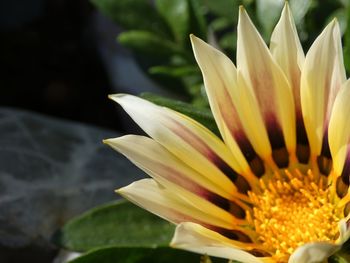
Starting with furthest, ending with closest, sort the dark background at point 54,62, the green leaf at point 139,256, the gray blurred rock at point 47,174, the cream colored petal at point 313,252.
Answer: the dark background at point 54,62
the gray blurred rock at point 47,174
the green leaf at point 139,256
the cream colored petal at point 313,252

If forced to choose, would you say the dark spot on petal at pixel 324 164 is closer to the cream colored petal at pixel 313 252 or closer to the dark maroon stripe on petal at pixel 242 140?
the dark maroon stripe on petal at pixel 242 140

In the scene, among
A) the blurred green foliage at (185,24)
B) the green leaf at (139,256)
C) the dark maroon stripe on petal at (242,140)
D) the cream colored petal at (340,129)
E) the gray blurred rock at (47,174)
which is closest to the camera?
the cream colored petal at (340,129)

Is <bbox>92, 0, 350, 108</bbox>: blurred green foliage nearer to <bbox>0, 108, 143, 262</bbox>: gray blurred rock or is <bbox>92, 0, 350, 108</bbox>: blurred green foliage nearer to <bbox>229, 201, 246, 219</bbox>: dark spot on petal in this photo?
<bbox>0, 108, 143, 262</bbox>: gray blurred rock

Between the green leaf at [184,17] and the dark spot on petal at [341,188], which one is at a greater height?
the green leaf at [184,17]

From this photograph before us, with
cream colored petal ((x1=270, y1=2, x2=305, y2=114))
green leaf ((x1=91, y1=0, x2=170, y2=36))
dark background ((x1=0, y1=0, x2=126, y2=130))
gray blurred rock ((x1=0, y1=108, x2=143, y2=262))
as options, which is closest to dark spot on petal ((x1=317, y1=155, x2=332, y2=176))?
cream colored petal ((x1=270, y1=2, x2=305, y2=114))

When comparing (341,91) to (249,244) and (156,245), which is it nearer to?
(249,244)

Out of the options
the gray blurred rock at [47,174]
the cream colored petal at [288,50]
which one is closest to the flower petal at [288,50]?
the cream colored petal at [288,50]

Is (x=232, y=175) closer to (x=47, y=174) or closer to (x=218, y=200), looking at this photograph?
(x=218, y=200)
